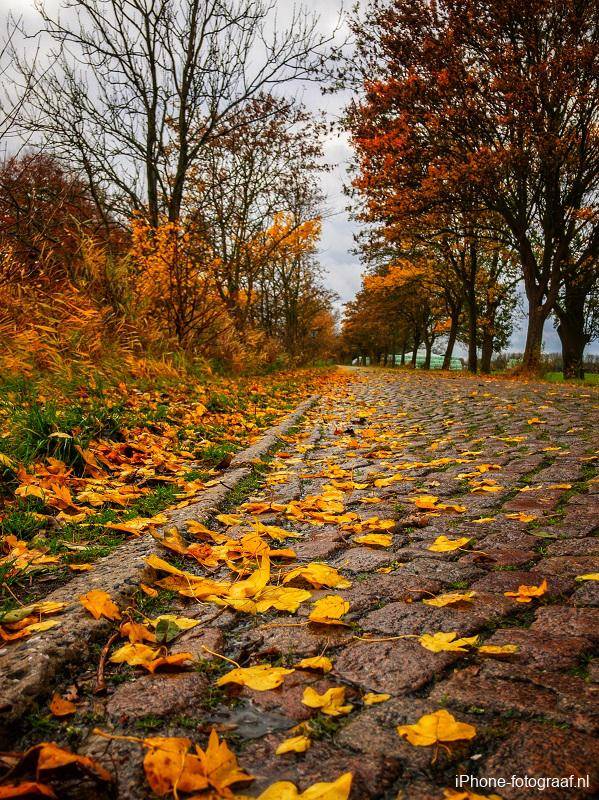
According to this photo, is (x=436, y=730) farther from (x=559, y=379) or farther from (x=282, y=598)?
(x=559, y=379)

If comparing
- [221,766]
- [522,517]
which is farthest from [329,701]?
[522,517]

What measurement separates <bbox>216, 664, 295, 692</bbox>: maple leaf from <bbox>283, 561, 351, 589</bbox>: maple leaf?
1.75ft

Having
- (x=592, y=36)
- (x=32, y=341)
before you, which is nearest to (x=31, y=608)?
(x=32, y=341)

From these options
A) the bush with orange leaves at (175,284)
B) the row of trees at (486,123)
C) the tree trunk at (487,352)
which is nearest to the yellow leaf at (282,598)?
the bush with orange leaves at (175,284)

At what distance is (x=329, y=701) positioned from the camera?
4.06 ft

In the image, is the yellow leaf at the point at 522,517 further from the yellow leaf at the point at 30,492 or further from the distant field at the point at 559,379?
the distant field at the point at 559,379

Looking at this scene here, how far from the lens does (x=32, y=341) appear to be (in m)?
5.09

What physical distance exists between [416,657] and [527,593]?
0.54 m

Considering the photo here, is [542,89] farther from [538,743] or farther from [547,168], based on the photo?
[538,743]

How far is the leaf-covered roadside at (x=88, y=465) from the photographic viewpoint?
220 centimetres

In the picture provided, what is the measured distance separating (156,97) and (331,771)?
12947 millimetres

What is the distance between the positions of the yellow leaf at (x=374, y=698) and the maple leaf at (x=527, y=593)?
0.69 m

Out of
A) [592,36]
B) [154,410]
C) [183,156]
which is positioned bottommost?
[154,410]

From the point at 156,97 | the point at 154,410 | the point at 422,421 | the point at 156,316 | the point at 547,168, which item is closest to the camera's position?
the point at 154,410
